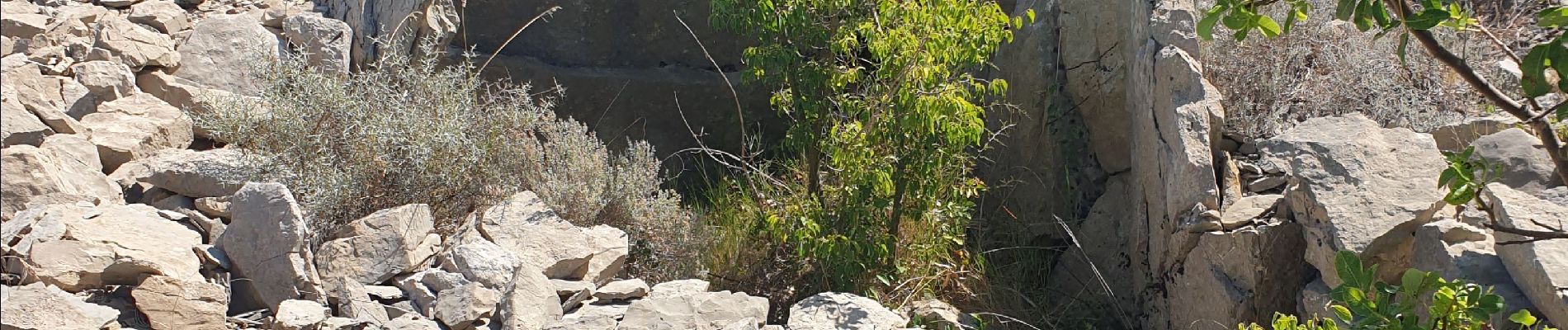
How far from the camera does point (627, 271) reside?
459 cm

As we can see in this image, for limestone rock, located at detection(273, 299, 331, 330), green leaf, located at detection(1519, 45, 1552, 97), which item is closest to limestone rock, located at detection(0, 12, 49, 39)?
limestone rock, located at detection(273, 299, 331, 330)

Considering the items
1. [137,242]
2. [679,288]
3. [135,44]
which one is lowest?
[679,288]

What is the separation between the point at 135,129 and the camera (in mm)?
4398

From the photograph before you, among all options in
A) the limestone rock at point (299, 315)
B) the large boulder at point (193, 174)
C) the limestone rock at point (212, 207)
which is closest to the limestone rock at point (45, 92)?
the large boulder at point (193, 174)

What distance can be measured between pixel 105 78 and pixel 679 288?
2.42m

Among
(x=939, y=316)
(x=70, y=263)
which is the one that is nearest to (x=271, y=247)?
(x=70, y=263)

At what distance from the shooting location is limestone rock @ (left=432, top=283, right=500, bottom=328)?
360cm

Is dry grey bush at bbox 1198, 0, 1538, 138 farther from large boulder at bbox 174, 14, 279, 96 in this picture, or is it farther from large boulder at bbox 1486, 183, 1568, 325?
large boulder at bbox 174, 14, 279, 96

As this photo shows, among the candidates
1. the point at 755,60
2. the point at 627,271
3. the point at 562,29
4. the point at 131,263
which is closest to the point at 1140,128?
the point at 755,60

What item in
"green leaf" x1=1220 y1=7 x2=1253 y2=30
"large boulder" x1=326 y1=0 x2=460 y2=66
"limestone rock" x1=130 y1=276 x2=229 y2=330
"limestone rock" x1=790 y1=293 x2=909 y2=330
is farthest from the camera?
"large boulder" x1=326 y1=0 x2=460 y2=66

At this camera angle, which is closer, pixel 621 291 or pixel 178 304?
pixel 178 304

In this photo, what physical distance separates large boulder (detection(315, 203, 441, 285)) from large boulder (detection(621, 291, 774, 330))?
76cm

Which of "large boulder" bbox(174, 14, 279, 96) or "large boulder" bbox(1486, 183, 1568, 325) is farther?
"large boulder" bbox(174, 14, 279, 96)

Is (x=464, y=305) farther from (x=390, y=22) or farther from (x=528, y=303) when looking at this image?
(x=390, y=22)
